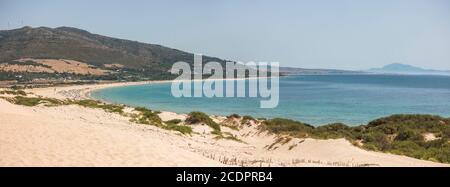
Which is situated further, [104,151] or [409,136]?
[409,136]

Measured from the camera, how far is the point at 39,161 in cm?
1106

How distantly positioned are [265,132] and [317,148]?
30.7 feet

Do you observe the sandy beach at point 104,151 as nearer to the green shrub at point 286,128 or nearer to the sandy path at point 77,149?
the sandy path at point 77,149

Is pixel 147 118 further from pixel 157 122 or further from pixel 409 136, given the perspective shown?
pixel 409 136

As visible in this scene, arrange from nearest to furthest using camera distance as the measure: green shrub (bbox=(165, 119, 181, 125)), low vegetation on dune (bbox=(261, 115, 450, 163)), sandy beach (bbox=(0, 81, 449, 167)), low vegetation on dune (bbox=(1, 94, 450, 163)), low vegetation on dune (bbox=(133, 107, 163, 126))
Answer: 1. sandy beach (bbox=(0, 81, 449, 167))
2. low vegetation on dune (bbox=(261, 115, 450, 163))
3. low vegetation on dune (bbox=(1, 94, 450, 163))
4. low vegetation on dune (bbox=(133, 107, 163, 126))
5. green shrub (bbox=(165, 119, 181, 125))

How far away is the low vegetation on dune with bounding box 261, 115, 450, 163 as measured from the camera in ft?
65.5

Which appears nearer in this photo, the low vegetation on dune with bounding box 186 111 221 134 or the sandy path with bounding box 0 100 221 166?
the sandy path with bounding box 0 100 221 166

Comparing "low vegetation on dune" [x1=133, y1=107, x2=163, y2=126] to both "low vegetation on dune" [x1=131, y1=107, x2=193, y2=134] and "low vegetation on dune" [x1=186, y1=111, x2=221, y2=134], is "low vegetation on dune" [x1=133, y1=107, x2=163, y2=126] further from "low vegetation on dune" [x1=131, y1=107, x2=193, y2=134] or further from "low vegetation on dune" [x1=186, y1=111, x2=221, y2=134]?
"low vegetation on dune" [x1=186, y1=111, x2=221, y2=134]

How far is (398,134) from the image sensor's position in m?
24.3

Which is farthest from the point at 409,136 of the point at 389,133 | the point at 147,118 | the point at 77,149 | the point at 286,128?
the point at 147,118

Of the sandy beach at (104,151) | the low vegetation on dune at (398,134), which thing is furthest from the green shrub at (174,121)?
the sandy beach at (104,151)

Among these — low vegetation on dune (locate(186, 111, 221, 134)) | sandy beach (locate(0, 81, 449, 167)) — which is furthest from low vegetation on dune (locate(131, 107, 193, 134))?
sandy beach (locate(0, 81, 449, 167))

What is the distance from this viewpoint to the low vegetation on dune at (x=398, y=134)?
20.0 metres
